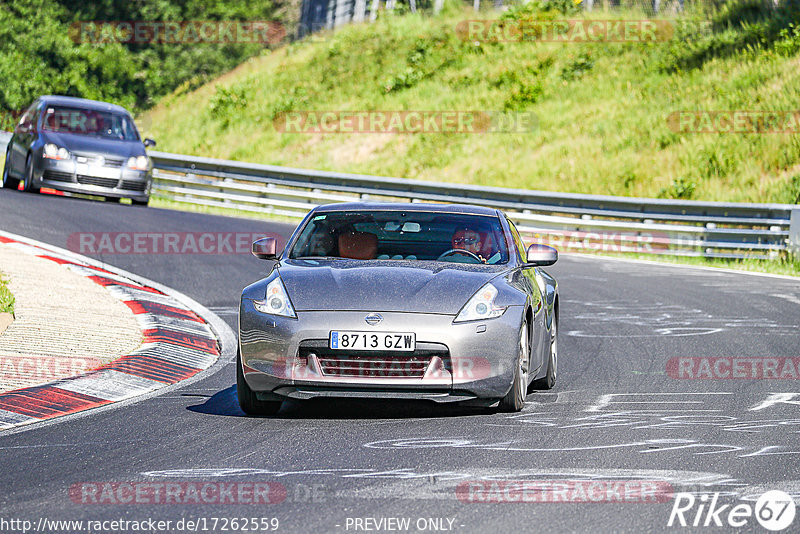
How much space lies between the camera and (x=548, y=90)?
38.7m

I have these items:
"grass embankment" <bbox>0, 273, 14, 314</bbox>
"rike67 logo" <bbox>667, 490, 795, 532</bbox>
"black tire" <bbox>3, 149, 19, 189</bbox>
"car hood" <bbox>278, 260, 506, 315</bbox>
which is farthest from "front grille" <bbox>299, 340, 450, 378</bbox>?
"black tire" <bbox>3, 149, 19, 189</bbox>

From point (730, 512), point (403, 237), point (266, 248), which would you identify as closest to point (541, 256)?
point (403, 237)

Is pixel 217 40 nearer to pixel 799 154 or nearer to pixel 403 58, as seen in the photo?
pixel 403 58

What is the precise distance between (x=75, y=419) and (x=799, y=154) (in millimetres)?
24437

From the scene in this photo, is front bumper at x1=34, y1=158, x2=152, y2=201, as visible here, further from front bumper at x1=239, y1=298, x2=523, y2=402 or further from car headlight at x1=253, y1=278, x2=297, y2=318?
front bumper at x1=239, y1=298, x2=523, y2=402

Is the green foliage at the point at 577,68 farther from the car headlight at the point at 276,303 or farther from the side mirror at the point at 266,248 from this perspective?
the car headlight at the point at 276,303

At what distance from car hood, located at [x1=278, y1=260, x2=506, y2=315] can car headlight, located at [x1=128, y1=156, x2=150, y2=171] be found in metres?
15.2

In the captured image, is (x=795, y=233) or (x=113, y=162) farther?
(x=113, y=162)

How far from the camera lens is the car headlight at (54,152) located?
22281 mm

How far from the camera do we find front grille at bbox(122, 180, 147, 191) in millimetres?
22984

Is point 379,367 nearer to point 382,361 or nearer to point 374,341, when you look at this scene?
point 382,361

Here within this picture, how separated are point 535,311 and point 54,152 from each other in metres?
15.6

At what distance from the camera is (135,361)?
9750 millimetres

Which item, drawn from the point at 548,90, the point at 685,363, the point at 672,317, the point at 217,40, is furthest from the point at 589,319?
the point at 217,40
